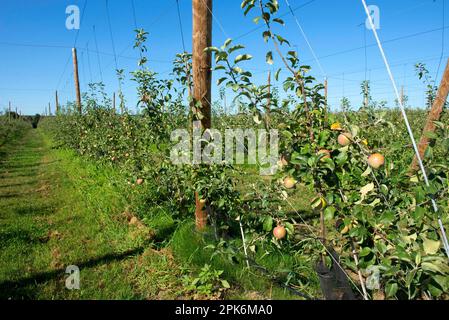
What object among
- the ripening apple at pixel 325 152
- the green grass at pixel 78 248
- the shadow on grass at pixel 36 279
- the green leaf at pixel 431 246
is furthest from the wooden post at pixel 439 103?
the shadow on grass at pixel 36 279

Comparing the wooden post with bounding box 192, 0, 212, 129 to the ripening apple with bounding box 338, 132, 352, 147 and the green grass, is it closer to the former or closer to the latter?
the green grass

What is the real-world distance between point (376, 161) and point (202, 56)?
6.60ft

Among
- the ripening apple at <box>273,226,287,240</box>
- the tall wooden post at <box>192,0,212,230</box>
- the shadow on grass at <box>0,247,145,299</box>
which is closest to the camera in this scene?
the ripening apple at <box>273,226,287,240</box>

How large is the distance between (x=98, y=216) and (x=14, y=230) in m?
0.92

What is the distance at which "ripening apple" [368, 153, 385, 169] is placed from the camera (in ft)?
4.52

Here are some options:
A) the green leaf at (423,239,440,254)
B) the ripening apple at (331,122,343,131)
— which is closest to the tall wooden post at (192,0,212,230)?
the ripening apple at (331,122,343,131)

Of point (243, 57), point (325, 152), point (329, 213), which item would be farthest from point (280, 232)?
point (243, 57)

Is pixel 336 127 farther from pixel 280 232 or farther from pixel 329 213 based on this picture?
pixel 280 232

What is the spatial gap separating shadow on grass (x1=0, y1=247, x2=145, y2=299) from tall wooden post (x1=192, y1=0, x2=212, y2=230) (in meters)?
0.97
